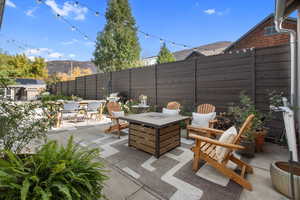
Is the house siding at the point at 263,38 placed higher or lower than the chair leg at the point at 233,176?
higher

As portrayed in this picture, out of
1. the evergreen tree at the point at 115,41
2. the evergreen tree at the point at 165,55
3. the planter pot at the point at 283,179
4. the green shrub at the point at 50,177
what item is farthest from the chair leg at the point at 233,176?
the evergreen tree at the point at 165,55

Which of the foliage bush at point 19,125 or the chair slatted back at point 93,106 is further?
the chair slatted back at point 93,106

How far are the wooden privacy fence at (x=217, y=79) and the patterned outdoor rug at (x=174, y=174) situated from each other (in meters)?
2.04

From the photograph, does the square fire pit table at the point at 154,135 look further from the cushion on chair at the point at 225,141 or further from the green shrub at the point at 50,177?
the green shrub at the point at 50,177

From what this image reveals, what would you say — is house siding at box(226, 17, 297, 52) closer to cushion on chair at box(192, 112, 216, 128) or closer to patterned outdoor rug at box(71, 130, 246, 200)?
cushion on chair at box(192, 112, 216, 128)

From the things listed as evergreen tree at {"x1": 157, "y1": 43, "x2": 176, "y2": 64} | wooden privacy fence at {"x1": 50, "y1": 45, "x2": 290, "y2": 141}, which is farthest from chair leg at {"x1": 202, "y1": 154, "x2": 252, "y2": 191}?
evergreen tree at {"x1": 157, "y1": 43, "x2": 176, "y2": 64}

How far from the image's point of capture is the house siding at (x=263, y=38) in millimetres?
5789

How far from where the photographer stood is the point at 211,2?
575 cm

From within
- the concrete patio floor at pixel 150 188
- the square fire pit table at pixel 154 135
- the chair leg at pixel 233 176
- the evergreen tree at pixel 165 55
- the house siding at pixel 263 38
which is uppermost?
the evergreen tree at pixel 165 55

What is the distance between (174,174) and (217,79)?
301cm

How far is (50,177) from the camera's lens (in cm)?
100

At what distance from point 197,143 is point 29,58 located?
2440 cm

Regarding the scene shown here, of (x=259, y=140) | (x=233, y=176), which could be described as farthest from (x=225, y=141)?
(x=259, y=140)

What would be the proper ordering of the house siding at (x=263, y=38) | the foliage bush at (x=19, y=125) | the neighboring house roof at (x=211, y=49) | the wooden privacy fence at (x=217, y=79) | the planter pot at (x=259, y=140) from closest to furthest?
the foliage bush at (x=19, y=125), the planter pot at (x=259, y=140), the wooden privacy fence at (x=217, y=79), the house siding at (x=263, y=38), the neighboring house roof at (x=211, y=49)
